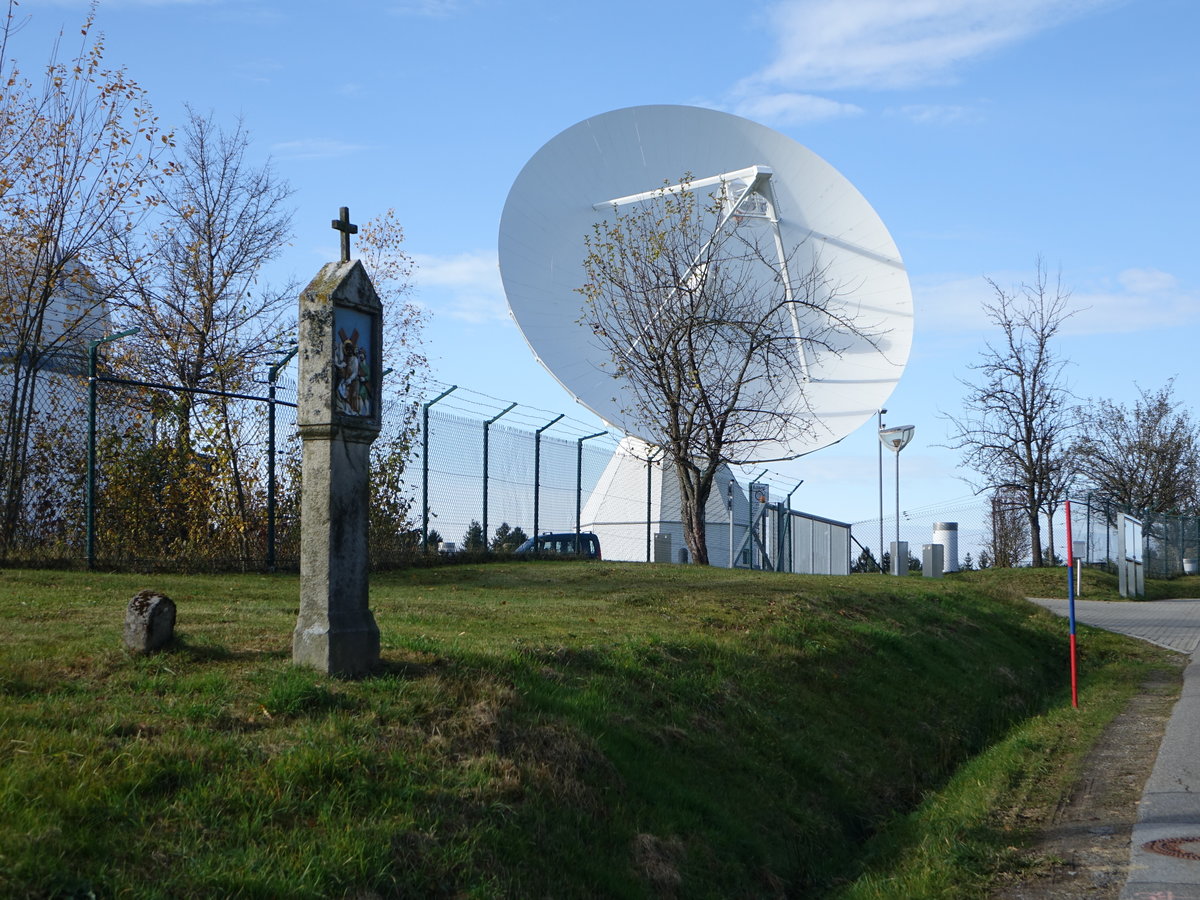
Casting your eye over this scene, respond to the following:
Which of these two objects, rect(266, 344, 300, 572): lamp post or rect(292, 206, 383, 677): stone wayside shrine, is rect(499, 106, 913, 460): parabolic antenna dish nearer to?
rect(266, 344, 300, 572): lamp post

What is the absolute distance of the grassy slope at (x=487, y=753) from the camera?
14.9ft

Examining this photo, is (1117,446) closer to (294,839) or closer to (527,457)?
(527,457)

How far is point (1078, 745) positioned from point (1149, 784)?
1975 millimetres

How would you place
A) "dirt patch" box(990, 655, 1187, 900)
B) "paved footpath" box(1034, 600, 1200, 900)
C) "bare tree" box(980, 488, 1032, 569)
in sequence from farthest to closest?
"bare tree" box(980, 488, 1032, 569), "dirt patch" box(990, 655, 1187, 900), "paved footpath" box(1034, 600, 1200, 900)

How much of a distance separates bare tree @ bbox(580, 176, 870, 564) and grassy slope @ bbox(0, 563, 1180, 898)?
946 cm

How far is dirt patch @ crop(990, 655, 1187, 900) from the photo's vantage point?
5.83 m

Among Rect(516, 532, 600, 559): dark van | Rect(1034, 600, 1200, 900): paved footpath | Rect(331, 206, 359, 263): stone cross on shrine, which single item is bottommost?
Rect(1034, 600, 1200, 900): paved footpath

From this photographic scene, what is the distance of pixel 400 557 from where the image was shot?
1706 cm

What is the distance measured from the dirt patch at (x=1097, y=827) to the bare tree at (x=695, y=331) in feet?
36.9

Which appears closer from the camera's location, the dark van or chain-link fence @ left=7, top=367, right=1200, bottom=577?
chain-link fence @ left=7, top=367, right=1200, bottom=577

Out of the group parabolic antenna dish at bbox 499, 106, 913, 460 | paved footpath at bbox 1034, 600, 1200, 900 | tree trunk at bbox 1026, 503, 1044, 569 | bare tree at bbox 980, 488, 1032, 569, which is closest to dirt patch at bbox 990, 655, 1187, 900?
paved footpath at bbox 1034, 600, 1200, 900

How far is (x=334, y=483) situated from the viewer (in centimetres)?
679

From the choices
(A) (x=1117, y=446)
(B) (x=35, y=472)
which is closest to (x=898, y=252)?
(B) (x=35, y=472)

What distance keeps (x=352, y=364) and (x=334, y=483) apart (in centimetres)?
78
